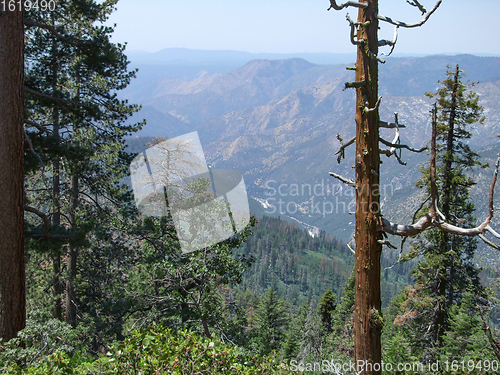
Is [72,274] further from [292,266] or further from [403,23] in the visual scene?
[292,266]

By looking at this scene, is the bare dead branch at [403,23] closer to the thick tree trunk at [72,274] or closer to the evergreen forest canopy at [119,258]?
the evergreen forest canopy at [119,258]

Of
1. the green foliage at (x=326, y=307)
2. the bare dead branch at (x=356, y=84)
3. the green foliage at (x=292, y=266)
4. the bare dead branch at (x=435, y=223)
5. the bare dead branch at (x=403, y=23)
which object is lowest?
the green foliage at (x=292, y=266)

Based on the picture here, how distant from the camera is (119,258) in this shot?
1055 centimetres

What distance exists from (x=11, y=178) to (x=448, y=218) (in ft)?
37.0

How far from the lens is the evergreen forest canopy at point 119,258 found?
4.76 m

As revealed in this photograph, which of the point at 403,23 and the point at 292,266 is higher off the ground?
the point at 403,23

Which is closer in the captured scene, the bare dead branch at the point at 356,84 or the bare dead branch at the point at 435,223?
the bare dead branch at the point at 435,223

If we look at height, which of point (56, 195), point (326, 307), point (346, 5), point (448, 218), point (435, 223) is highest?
point (346, 5)

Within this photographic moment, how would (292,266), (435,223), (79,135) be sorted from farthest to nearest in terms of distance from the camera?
(292,266) < (79,135) < (435,223)

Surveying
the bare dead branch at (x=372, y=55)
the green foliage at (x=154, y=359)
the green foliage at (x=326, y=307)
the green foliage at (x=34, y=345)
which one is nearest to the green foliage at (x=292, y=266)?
the green foliage at (x=326, y=307)

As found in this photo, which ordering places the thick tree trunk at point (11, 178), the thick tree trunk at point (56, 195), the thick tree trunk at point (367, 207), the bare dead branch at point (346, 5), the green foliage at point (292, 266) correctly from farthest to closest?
the green foliage at point (292, 266)
the thick tree trunk at point (56, 195)
the thick tree trunk at point (11, 178)
the thick tree trunk at point (367, 207)
the bare dead branch at point (346, 5)

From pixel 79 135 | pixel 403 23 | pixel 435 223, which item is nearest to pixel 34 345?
pixel 435 223

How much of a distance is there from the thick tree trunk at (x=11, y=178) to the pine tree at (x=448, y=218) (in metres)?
10.6

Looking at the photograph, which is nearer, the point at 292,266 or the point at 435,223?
the point at 435,223
